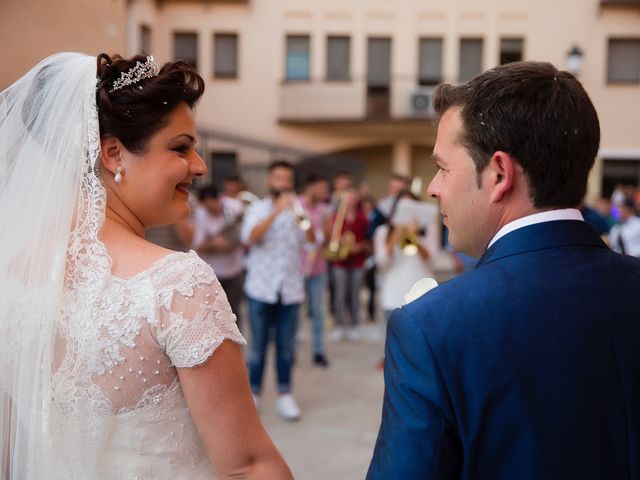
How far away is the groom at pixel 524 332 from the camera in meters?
1.23

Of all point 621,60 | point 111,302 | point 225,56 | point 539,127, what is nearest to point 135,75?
point 111,302

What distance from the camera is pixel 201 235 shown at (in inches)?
251

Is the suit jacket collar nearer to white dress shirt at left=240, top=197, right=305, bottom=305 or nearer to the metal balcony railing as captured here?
white dress shirt at left=240, top=197, right=305, bottom=305

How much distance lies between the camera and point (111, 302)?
5.24ft

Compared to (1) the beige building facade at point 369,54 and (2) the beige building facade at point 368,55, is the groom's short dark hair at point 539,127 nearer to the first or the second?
(2) the beige building facade at point 368,55

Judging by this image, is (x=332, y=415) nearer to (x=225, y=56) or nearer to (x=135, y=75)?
(x=135, y=75)

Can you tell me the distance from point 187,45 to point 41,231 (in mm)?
19512

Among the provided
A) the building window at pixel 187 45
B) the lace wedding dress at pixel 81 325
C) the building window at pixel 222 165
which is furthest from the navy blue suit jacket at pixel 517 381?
the building window at pixel 187 45

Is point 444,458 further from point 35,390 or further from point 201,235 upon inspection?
point 201,235

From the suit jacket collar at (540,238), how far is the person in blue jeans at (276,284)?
4.20 metres

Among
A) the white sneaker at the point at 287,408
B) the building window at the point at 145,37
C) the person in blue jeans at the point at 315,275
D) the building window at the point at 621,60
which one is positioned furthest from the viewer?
the building window at the point at 621,60

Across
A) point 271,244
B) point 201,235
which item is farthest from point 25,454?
point 201,235

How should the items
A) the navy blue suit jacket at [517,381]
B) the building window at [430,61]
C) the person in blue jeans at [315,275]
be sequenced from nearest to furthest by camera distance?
1. the navy blue suit jacket at [517,381]
2. the person in blue jeans at [315,275]
3. the building window at [430,61]

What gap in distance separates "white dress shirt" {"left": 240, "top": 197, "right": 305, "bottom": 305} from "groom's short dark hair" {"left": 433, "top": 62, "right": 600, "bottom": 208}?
422 cm
